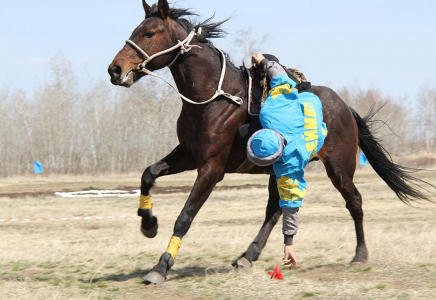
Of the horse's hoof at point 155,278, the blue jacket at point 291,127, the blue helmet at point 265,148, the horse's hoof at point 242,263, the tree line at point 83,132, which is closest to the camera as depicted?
the blue helmet at point 265,148

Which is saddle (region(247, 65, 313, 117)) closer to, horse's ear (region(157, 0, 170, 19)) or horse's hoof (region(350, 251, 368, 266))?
horse's ear (region(157, 0, 170, 19))

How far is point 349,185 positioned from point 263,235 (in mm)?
1214

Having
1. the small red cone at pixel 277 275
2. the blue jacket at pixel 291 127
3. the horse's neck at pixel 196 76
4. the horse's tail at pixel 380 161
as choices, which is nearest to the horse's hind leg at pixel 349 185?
the blue jacket at pixel 291 127

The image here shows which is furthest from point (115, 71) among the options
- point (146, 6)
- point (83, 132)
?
point (83, 132)

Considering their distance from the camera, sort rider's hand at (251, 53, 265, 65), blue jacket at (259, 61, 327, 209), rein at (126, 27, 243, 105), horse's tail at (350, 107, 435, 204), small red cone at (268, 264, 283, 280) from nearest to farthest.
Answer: blue jacket at (259, 61, 327, 209) → rein at (126, 27, 243, 105) → small red cone at (268, 264, 283, 280) → rider's hand at (251, 53, 265, 65) → horse's tail at (350, 107, 435, 204)

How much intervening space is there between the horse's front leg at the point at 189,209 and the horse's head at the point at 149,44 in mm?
1159

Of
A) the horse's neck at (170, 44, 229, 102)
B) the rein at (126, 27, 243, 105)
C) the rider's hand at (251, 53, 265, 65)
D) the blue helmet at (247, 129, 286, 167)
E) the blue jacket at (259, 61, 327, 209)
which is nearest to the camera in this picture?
the blue helmet at (247, 129, 286, 167)

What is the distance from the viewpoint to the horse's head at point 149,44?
16.6 feet

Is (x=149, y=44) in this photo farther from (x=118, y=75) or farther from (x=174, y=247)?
(x=174, y=247)

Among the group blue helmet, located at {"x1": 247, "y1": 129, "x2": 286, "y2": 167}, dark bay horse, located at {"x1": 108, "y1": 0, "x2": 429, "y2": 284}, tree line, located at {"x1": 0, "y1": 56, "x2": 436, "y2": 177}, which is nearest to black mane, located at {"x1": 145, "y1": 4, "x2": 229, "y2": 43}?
dark bay horse, located at {"x1": 108, "y1": 0, "x2": 429, "y2": 284}

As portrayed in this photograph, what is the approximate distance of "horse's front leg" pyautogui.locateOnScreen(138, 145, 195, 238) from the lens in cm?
551

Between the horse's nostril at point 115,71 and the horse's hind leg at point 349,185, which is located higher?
the horse's nostril at point 115,71

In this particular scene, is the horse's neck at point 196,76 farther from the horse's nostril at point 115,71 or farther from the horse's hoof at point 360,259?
the horse's hoof at point 360,259

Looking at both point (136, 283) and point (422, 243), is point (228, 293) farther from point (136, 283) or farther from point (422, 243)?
point (422, 243)
